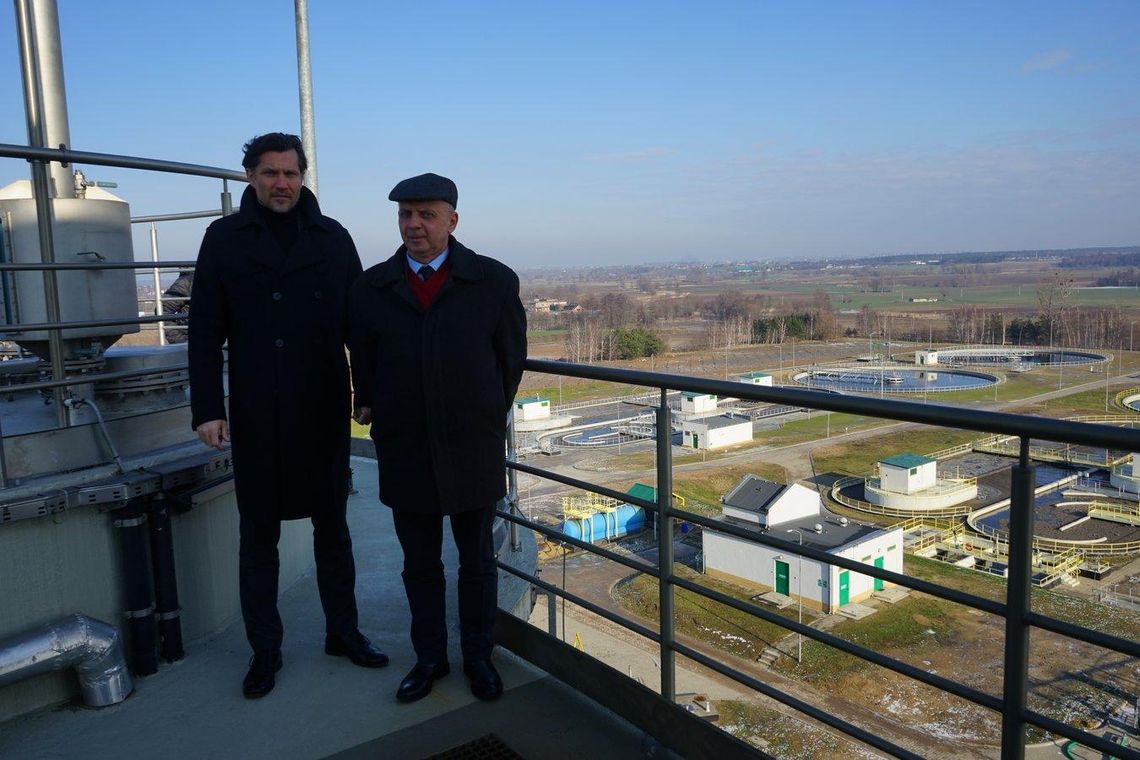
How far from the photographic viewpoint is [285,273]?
104 inches

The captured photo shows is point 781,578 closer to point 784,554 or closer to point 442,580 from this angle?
point 784,554

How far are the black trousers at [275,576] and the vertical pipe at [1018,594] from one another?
82.3 inches

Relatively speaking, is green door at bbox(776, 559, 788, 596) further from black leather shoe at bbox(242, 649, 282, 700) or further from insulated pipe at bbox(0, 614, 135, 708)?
insulated pipe at bbox(0, 614, 135, 708)

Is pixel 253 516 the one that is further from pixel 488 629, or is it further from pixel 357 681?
pixel 488 629

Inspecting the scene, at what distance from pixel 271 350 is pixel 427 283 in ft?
1.87

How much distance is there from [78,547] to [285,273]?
3.98ft

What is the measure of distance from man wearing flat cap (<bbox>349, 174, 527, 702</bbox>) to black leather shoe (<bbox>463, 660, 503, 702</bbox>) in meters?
0.48

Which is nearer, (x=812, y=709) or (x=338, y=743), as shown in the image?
(x=812, y=709)

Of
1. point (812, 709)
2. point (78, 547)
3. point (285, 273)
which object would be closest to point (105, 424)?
point (78, 547)

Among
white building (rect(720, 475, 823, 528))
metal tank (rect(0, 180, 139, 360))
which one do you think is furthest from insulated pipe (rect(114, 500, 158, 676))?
white building (rect(720, 475, 823, 528))

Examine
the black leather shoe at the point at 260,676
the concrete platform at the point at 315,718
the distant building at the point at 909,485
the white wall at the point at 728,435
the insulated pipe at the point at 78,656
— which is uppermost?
the insulated pipe at the point at 78,656

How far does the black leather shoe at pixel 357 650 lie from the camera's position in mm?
2955

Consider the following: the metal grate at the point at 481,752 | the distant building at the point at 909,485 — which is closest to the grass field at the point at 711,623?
the distant building at the point at 909,485

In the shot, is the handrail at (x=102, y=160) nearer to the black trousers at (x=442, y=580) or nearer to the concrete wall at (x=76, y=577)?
the concrete wall at (x=76, y=577)
